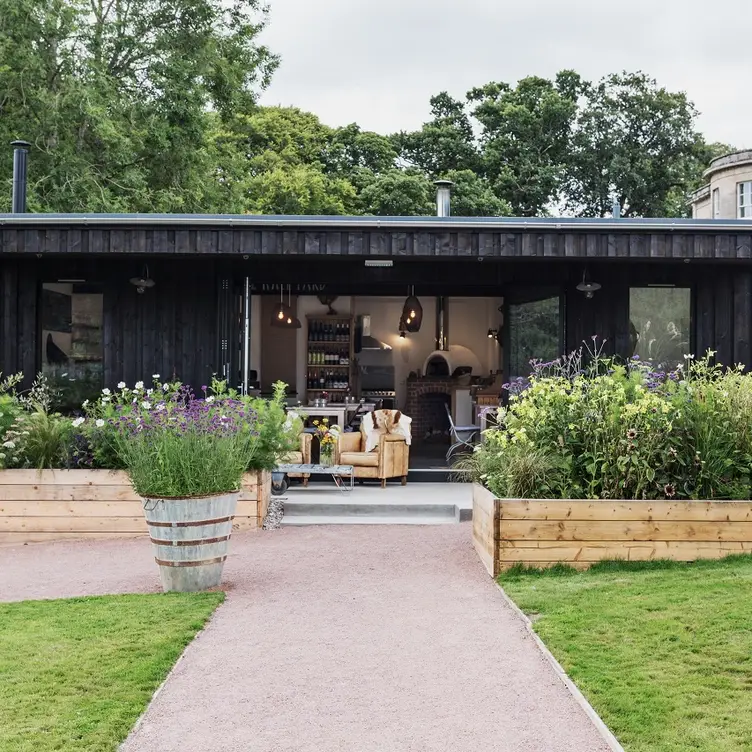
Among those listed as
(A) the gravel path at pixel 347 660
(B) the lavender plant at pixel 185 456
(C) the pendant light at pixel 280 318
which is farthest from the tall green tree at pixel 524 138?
(B) the lavender plant at pixel 185 456

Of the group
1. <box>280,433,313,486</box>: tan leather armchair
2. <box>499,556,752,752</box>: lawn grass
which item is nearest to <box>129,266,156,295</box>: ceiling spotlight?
<box>280,433,313,486</box>: tan leather armchair

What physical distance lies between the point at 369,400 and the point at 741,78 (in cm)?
2267

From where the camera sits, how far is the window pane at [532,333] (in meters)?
9.73

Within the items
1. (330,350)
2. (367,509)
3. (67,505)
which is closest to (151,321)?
(67,505)

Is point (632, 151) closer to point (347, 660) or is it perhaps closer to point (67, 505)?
Answer: point (67, 505)

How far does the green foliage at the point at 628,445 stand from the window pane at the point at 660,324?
3.73 m

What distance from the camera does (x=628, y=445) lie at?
5734mm

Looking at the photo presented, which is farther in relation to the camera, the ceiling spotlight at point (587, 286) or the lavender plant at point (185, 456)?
the ceiling spotlight at point (587, 286)

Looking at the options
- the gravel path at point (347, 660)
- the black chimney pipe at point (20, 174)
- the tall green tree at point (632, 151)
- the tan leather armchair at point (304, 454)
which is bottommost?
the gravel path at point (347, 660)

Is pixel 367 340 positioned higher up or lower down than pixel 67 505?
higher up

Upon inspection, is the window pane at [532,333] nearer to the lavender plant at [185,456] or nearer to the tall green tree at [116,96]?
the lavender plant at [185,456]

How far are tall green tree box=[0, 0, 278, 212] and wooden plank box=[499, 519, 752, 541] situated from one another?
573 inches

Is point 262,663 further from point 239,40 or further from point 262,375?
point 239,40

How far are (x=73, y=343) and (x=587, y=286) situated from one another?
223 inches
